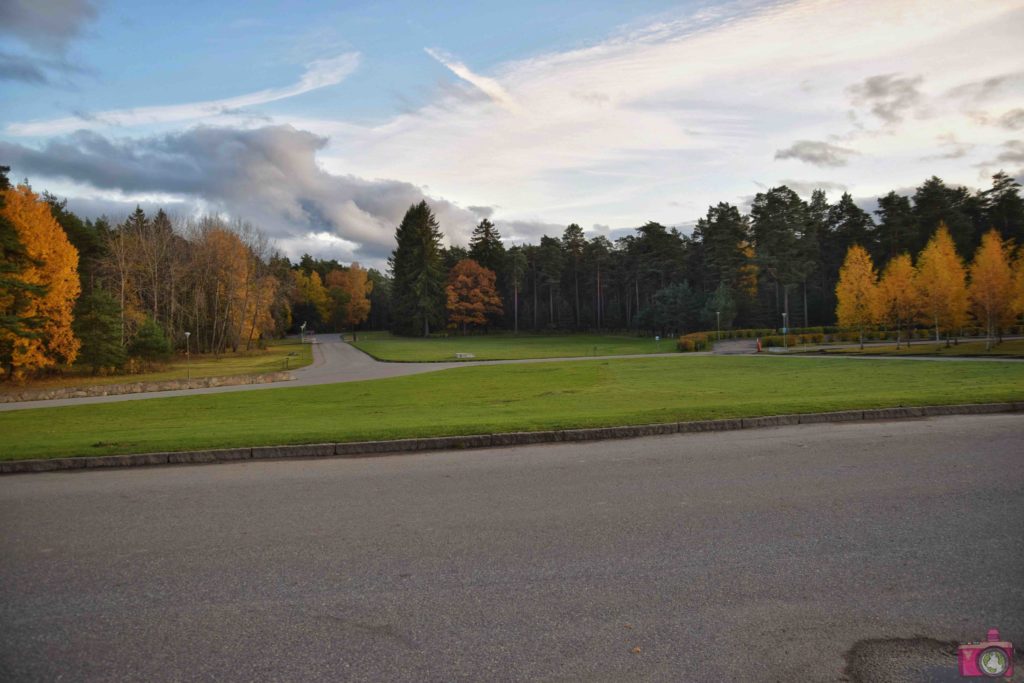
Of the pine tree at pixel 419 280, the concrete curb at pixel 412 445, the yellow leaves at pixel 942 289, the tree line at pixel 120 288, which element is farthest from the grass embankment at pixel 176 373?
the yellow leaves at pixel 942 289

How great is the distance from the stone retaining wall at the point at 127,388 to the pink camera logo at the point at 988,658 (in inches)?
1389

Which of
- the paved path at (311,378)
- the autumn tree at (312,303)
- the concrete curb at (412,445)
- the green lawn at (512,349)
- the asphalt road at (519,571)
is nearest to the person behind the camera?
the asphalt road at (519,571)

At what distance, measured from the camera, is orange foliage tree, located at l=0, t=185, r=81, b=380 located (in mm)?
37531

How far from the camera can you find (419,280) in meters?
106

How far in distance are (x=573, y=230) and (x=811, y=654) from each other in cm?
11628

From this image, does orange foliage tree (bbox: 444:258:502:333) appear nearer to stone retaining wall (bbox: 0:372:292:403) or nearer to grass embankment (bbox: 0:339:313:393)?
grass embankment (bbox: 0:339:313:393)

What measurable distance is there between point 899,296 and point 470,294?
67.4 m

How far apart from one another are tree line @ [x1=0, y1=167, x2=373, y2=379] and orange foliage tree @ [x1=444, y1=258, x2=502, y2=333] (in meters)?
29.0

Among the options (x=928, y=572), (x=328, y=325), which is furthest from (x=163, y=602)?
(x=328, y=325)

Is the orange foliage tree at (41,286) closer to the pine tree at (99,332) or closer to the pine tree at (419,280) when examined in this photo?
the pine tree at (99,332)

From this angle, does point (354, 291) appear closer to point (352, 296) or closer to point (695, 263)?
point (352, 296)

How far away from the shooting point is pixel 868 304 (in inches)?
2130

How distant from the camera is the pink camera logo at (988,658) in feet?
11.8

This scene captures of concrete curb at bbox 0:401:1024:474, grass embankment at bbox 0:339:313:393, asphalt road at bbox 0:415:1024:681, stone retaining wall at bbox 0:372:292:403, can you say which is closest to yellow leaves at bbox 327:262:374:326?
grass embankment at bbox 0:339:313:393
